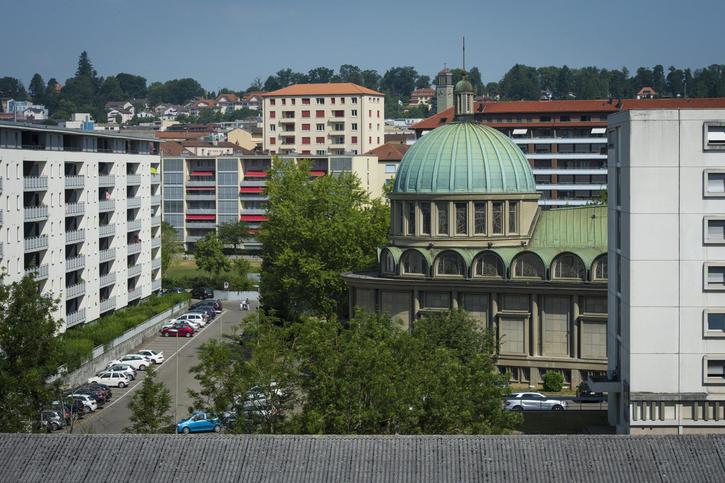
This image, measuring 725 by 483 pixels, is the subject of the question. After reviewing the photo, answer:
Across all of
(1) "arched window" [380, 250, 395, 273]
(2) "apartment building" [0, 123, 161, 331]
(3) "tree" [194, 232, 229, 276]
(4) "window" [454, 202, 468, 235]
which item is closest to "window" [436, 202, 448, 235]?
(4) "window" [454, 202, 468, 235]

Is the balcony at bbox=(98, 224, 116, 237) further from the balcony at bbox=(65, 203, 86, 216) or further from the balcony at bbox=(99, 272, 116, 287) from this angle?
the balcony at bbox=(65, 203, 86, 216)

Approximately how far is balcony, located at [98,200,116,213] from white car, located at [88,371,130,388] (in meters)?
19.3

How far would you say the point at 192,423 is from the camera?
68562 millimetres

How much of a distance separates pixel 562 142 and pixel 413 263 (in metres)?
82.8

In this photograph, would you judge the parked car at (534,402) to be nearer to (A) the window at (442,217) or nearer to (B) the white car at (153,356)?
(A) the window at (442,217)

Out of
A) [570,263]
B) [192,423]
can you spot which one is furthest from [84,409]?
[570,263]

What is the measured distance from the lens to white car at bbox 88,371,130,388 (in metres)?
85.1

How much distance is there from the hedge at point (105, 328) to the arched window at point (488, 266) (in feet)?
83.8

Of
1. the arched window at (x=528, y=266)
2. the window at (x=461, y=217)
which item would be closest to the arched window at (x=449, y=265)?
the window at (x=461, y=217)

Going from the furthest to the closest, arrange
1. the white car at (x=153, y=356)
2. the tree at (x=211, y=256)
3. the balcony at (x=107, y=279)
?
1. the tree at (x=211, y=256)
2. the balcony at (x=107, y=279)
3. the white car at (x=153, y=356)

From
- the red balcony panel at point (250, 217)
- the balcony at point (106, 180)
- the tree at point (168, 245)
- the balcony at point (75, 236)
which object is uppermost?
the balcony at point (106, 180)

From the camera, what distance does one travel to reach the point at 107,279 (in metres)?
103

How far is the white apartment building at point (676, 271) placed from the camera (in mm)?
57250

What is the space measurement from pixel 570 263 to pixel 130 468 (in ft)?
153
